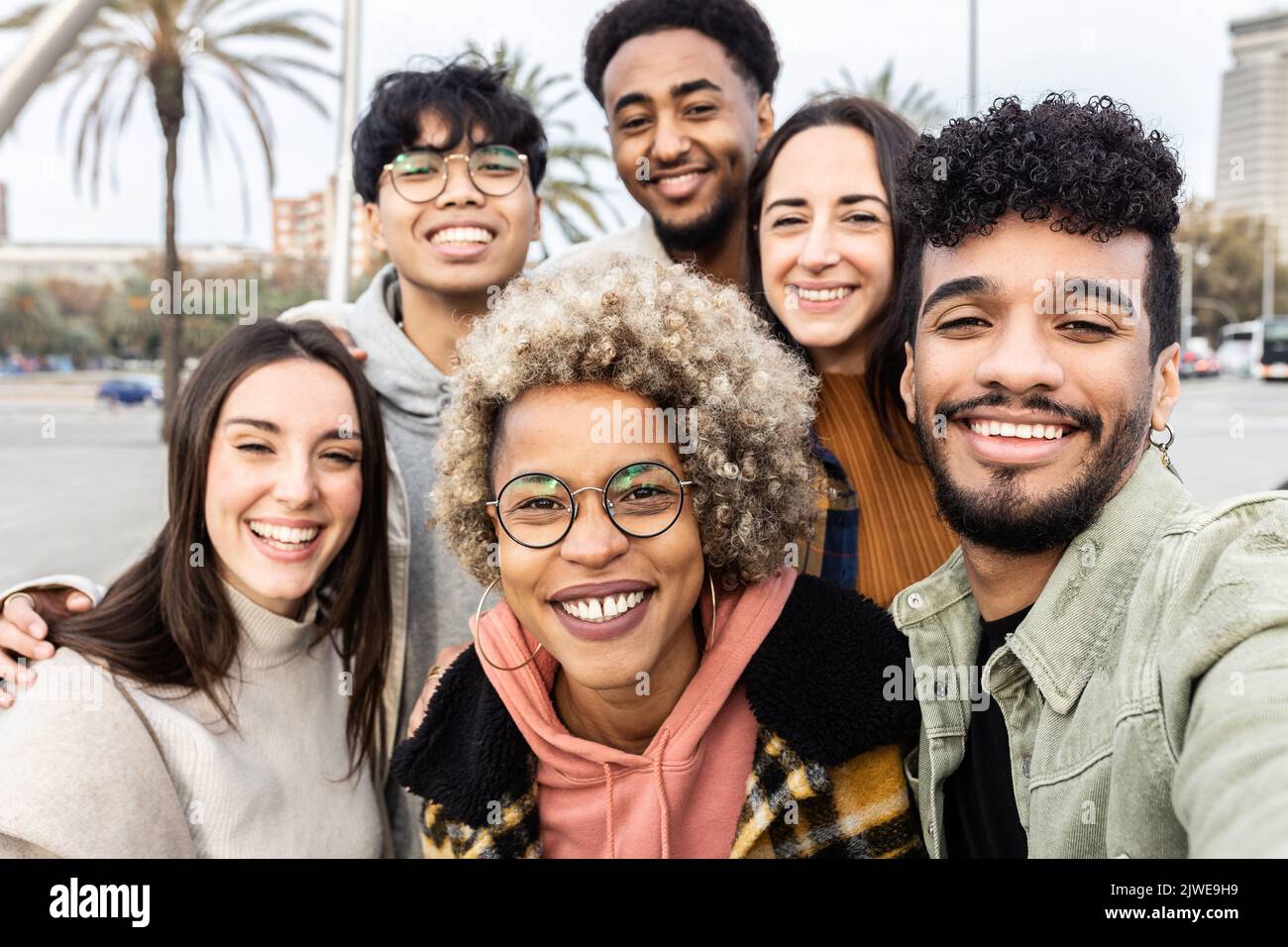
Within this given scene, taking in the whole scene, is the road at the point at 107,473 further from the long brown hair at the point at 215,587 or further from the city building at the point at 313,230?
the city building at the point at 313,230

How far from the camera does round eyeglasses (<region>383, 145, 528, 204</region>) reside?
4.33m

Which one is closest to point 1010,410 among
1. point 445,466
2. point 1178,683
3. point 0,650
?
point 1178,683

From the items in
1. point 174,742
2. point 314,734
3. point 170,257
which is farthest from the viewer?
point 170,257

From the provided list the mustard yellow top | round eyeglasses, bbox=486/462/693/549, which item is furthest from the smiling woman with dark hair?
round eyeglasses, bbox=486/462/693/549

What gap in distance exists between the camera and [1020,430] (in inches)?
97.3

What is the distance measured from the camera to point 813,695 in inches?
105

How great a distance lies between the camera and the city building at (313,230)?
15.7 meters

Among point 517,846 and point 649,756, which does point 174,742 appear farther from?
point 649,756

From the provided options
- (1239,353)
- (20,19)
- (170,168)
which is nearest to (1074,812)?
(20,19)

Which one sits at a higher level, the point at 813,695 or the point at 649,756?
the point at 813,695

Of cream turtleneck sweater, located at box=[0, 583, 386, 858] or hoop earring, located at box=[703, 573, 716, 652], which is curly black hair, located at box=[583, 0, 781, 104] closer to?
hoop earring, located at box=[703, 573, 716, 652]

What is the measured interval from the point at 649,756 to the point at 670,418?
879 millimetres
